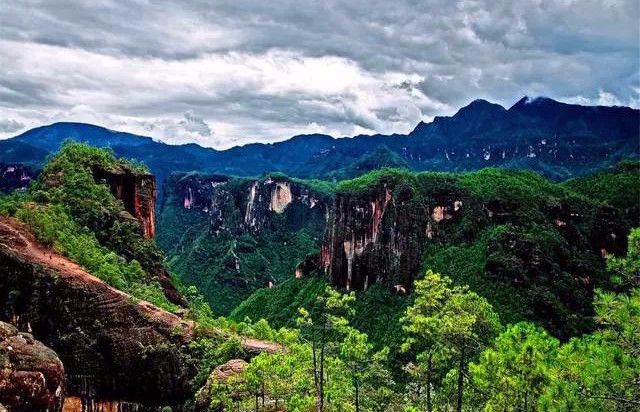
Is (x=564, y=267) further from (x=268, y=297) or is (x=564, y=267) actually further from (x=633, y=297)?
(x=633, y=297)

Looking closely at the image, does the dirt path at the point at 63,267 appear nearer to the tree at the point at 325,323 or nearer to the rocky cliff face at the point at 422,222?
the tree at the point at 325,323

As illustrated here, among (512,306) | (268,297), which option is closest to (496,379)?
(512,306)

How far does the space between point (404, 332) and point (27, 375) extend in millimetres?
20068

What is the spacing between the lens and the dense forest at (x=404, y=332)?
48.5ft

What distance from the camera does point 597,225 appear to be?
91625 millimetres

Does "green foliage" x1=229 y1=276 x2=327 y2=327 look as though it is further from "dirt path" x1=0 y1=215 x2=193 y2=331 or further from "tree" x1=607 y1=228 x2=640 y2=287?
"tree" x1=607 y1=228 x2=640 y2=287

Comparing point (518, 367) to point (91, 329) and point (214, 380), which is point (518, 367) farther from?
point (91, 329)

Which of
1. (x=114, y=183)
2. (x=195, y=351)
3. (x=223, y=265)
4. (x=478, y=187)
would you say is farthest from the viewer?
(x=223, y=265)

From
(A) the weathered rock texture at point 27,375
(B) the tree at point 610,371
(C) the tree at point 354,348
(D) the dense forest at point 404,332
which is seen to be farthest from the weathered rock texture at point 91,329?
(B) the tree at point 610,371

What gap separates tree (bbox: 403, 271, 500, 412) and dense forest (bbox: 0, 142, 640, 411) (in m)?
0.05

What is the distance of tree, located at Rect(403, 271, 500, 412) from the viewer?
19.3 meters

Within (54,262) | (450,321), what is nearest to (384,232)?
(54,262)

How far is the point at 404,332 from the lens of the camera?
1332 inches

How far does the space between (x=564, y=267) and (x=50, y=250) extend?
76.0 metres
